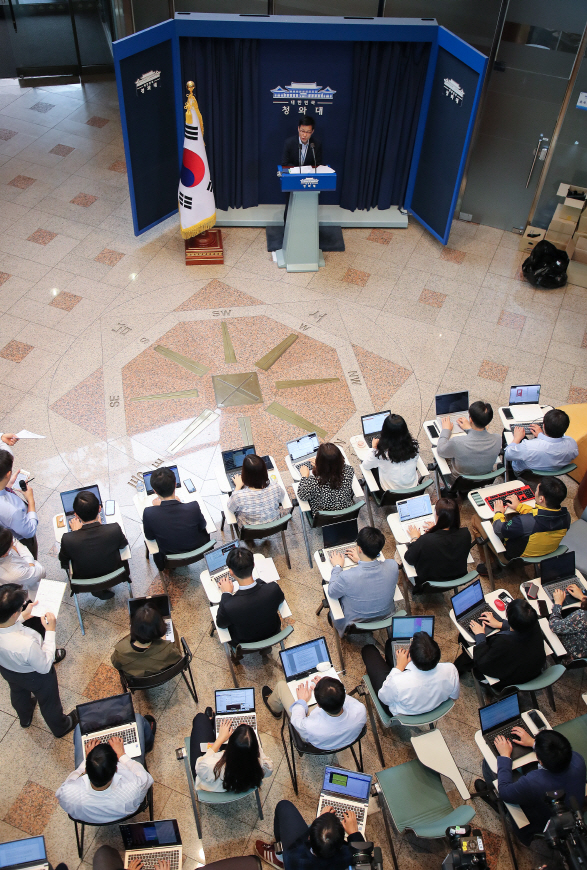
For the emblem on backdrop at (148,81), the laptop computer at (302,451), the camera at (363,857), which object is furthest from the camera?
the emblem on backdrop at (148,81)

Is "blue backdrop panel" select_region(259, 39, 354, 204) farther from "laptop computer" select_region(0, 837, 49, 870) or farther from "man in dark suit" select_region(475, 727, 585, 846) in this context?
"laptop computer" select_region(0, 837, 49, 870)

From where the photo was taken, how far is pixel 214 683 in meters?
5.09

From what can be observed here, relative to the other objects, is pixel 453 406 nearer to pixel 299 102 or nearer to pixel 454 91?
pixel 454 91

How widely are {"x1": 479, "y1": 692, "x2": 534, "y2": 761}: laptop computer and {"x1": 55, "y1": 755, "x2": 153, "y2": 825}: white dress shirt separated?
206 cm

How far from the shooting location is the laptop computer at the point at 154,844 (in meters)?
3.86

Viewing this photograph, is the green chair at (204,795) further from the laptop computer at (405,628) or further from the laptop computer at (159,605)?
the laptop computer at (405,628)

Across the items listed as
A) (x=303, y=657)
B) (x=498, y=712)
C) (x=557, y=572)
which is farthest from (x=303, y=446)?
(x=498, y=712)

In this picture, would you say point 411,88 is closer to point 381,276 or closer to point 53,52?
point 381,276

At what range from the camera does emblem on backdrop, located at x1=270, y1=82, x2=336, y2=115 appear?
831 centimetres

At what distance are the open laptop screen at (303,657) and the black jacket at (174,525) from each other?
1.16 m

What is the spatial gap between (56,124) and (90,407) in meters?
5.80

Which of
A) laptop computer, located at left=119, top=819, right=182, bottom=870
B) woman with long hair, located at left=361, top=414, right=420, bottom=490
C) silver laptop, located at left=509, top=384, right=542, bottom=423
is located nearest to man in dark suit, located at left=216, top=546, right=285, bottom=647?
laptop computer, located at left=119, top=819, right=182, bottom=870

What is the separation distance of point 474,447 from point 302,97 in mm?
5069

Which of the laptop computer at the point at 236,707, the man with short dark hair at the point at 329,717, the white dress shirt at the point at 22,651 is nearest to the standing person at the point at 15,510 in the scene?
the white dress shirt at the point at 22,651
